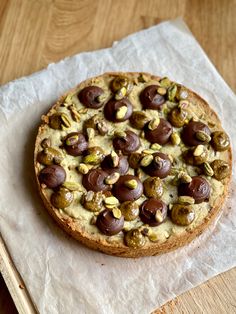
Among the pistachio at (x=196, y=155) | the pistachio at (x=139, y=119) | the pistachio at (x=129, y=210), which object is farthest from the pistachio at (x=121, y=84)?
the pistachio at (x=129, y=210)

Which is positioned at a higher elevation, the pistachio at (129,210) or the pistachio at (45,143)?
the pistachio at (45,143)

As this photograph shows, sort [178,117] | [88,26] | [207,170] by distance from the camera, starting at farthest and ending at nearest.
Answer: [88,26], [178,117], [207,170]

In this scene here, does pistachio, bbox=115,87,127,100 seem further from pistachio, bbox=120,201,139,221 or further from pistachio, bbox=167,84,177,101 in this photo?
pistachio, bbox=120,201,139,221

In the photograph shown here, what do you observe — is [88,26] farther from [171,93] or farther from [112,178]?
[112,178]

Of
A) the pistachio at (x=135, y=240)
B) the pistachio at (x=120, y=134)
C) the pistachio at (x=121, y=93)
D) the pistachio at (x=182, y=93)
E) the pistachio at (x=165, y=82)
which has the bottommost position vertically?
the pistachio at (x=135, y=240)

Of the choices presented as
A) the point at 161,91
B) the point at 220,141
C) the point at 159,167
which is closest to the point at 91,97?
the point at 161,91

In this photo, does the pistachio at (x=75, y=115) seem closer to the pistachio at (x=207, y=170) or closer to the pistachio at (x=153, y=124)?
the pistachio at (x=153, y=124)
